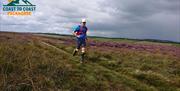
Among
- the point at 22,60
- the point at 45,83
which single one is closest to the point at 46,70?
the point at 22,60

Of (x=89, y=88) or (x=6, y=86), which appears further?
(x=89, y=88)

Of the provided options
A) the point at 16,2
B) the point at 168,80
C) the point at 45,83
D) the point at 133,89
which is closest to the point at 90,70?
the point at 133,89

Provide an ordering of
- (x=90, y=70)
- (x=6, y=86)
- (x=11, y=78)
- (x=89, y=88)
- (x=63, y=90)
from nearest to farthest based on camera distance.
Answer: (x=6, y=86)
(x=11, y=78)
(x=63, y=90)
(x=89, y=88)
(x=90, y=70)

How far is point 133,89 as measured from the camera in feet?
45.1

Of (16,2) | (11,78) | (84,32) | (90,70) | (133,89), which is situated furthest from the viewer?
(16,2)

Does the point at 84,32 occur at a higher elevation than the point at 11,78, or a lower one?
higher

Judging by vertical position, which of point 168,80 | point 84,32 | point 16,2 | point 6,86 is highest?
point 16,2

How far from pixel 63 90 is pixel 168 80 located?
853 cm

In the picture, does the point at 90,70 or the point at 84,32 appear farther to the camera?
the point at 84,32

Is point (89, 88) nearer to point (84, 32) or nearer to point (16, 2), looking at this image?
point (84, 32)

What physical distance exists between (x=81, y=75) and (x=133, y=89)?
284cm

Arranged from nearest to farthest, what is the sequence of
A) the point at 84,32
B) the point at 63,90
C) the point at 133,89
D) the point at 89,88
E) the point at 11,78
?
the point at 11,78 < the point at 63,90 < the point at 89,88 < the point at 133,89 < the point at 84,32

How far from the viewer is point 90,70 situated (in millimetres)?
16484

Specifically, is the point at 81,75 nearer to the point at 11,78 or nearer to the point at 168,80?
the point at 11,78
